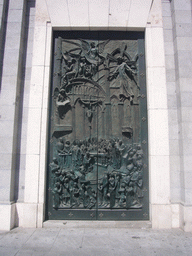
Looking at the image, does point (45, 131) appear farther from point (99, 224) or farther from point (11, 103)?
point (99, 224)

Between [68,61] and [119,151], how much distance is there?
383 cm

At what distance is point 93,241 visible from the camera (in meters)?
5.34

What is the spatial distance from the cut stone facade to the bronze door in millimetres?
339

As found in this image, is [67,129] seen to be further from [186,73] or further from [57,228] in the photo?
[186,73]

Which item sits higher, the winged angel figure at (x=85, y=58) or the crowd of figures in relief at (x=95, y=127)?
the winged angel figure at (x=85, y=58)

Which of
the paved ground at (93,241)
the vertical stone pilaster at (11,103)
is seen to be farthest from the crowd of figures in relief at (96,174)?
the vertical stone pilaster at (11,103)

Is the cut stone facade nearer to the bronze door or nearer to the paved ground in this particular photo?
the bronze door

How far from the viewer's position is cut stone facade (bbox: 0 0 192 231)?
6363 millimetres

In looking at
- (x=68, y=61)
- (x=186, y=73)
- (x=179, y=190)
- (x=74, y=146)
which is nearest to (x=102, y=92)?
(x=68, y=61)

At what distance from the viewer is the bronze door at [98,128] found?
6691 millimetres

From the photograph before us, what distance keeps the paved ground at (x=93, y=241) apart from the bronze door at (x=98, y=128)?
656 mm

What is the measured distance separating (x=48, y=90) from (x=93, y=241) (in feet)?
16.5

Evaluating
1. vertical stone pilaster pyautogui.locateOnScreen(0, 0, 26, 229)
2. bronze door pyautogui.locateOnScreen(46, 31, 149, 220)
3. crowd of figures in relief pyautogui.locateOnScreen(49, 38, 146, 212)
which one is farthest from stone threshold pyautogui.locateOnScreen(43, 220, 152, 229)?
vertical stone pilaster pyautogui.locateOnScreen(0, 0, 26, 229)

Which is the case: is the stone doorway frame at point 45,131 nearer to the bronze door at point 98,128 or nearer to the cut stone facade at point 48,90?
the cut stone facade at point 48,90
